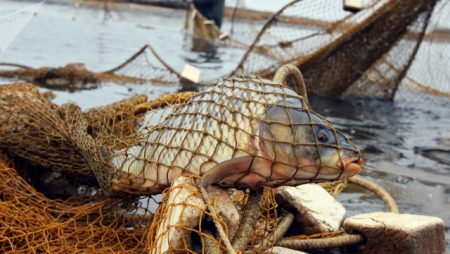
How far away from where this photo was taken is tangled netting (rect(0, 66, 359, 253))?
2.45m

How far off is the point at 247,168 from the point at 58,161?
1.78 meters

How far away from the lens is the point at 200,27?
22312 mm

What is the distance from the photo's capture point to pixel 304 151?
244cm

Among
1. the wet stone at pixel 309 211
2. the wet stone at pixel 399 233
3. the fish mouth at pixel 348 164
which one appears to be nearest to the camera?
the fish mouth at pixel 348 164

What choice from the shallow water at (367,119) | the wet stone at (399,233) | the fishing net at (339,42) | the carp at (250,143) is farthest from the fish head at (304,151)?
the fishing net at (339,42)

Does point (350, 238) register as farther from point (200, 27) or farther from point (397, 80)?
point (200, 27)

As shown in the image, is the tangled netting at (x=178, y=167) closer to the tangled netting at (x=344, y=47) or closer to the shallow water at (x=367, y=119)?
the shallow water at (x=367, y=119)

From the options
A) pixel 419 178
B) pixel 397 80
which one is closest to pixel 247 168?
pixel 419 178

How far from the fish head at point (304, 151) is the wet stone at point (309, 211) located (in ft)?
3.30

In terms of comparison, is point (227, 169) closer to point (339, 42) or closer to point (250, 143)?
point (250, 143)

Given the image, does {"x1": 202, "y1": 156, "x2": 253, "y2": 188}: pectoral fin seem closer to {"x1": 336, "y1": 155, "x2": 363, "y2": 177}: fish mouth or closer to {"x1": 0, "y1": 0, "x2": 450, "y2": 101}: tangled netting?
{"x1": 336, "y1": 155, "x2": 363, "y2": 177}: fish mouth

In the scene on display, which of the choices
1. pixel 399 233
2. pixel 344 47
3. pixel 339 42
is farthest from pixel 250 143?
pixel 344 47

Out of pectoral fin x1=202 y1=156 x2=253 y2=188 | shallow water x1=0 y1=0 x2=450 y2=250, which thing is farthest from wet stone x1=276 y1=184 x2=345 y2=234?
pectoral fin x1=202 y1=156 x2=253 y2=188

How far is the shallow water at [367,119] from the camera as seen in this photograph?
15.5 ft
